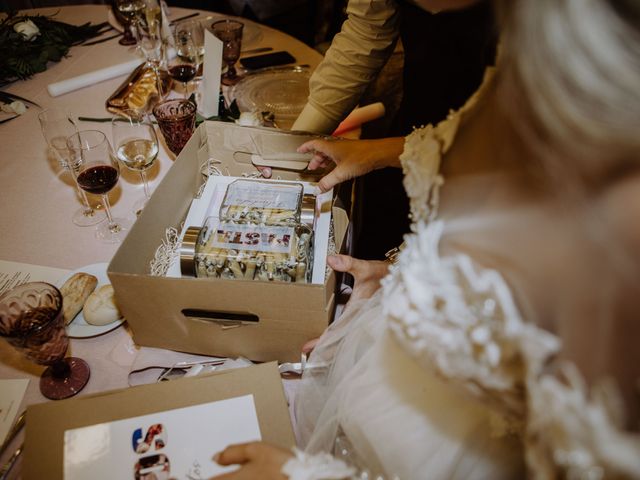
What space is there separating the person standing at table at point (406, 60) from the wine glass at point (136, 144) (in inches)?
20.4

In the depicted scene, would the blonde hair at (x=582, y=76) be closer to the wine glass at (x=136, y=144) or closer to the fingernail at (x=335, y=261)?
the fingernail at (x=335, y=261)

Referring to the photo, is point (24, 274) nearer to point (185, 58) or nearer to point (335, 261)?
point (335, 261)

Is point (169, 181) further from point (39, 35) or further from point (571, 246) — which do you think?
point (39, 35)

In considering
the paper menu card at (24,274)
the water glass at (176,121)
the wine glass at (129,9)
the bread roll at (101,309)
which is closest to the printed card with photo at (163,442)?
the bread roll at (101,309)

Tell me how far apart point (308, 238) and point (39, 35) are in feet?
5.58

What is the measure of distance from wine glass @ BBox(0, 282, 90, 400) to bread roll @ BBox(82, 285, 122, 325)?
0.10 m

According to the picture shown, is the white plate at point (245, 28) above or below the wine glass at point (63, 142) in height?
above

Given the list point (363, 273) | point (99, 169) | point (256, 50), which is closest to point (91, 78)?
point (256, 50)

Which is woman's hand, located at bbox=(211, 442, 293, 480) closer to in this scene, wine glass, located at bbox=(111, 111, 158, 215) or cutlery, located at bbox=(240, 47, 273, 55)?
→ wine glass, located at bbox=(111, 111, 158, 215)

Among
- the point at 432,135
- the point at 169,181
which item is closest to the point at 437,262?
the point at 432,135

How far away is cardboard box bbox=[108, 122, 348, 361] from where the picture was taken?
2.72 feet

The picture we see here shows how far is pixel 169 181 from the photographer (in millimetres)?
1111

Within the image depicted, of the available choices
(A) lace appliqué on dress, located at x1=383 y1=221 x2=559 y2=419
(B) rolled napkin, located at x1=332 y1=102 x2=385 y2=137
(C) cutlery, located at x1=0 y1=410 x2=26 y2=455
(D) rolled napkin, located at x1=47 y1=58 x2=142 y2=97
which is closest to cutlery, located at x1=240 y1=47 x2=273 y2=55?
(D) rolled napkin, located at x1=47 y1=58 x2=142 y2=97

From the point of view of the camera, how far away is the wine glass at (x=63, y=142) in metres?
1.25
